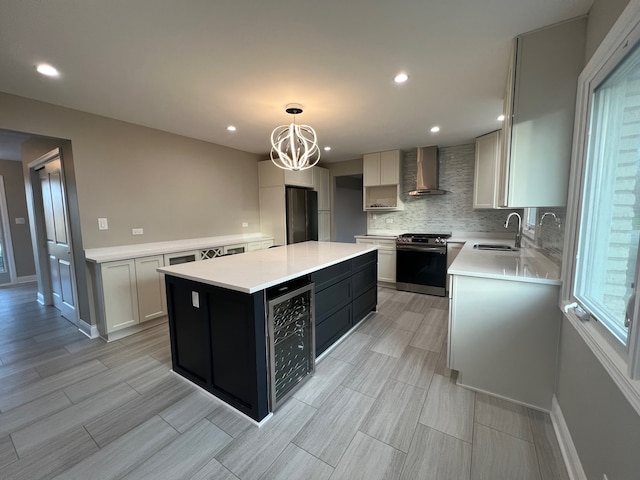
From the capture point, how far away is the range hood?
14.3 ft

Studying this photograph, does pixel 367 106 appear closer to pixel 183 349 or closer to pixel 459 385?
pixel 459 385

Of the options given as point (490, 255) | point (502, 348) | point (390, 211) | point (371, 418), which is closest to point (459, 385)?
point (502, 348)

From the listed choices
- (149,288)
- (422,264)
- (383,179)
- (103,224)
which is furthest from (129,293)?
→ (383,179)

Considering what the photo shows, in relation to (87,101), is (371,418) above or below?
below

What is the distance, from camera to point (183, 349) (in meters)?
2.10

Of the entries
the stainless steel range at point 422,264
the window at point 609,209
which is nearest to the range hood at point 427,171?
the stainless steel range at point 422,264

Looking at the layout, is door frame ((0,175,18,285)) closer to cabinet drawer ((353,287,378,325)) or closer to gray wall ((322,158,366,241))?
gray wall ((322,158,366,241))

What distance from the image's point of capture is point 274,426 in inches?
64.7

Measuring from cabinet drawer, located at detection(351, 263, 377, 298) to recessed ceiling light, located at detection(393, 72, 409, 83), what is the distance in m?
1.82

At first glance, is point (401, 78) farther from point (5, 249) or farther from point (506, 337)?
point (5, 249)

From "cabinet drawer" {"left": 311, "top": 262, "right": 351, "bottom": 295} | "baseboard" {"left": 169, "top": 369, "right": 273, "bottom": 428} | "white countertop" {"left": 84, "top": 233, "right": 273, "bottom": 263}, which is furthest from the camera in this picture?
"white countertop" {"left": 84, "top": 233, "right": 273, "bottom": 263}

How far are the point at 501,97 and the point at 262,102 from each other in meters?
2.32

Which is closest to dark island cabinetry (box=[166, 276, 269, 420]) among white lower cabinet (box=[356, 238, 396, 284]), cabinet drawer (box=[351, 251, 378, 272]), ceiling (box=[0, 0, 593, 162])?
cabinet drawer (box=[351, 251, 378, 272])

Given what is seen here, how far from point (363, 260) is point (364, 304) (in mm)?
546
